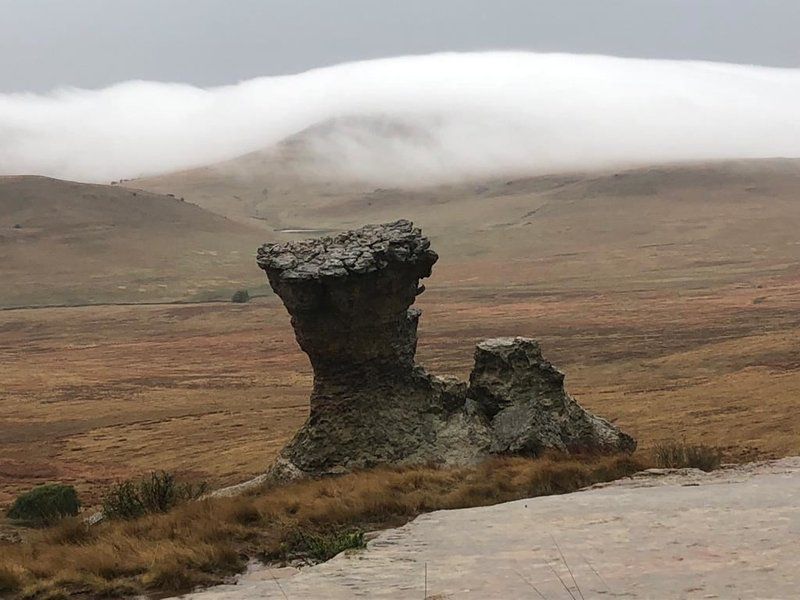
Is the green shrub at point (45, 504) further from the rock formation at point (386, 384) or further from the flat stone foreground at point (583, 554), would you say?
the flat stone foreground at point (583, 554)

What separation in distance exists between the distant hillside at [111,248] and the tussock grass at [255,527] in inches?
4569

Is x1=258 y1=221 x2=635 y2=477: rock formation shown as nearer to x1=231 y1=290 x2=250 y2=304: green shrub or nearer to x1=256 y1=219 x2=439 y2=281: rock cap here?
x1=256 y1=219 x2=439 y2=281: rock cap

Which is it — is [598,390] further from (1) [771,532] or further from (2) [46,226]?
(2) [46,226]

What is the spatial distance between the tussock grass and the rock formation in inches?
50.2

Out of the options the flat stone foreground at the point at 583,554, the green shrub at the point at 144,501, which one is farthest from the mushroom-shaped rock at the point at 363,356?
the flat stone foreground at the point at 583,554

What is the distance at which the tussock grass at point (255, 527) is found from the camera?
9.38m

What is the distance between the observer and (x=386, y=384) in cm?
1806

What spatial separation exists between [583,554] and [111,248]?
6212 inches

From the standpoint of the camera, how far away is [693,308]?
8219cm

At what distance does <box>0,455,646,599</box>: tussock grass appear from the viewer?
30.8ft

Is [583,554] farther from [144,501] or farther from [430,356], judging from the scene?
[430,356]

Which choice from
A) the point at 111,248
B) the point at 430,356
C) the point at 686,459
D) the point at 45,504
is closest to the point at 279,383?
the point at 430,356

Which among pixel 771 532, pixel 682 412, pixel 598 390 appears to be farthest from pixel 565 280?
pixel 771 532

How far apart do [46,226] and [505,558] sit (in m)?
174
